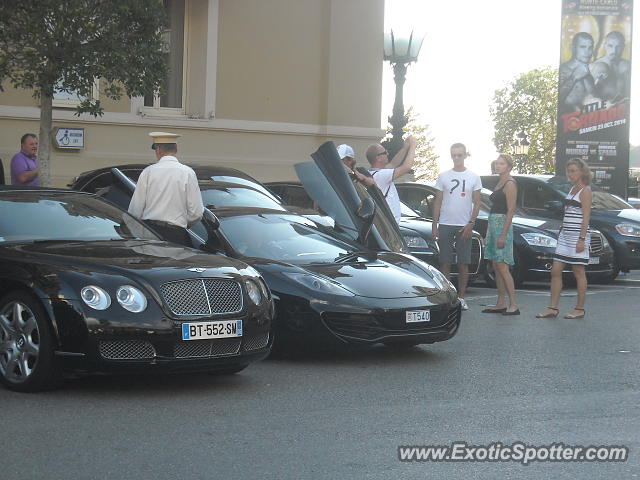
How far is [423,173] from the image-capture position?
124 m

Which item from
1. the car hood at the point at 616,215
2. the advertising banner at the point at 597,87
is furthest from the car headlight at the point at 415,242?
the advertising banner at the point at 597,87

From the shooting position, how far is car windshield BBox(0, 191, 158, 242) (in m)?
8.20

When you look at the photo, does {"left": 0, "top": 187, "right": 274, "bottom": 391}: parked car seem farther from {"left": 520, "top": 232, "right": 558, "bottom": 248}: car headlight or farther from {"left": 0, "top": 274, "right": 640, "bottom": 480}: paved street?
{"left": 520, "top": 232, "right": 558, "bottom": 248}: car headlight

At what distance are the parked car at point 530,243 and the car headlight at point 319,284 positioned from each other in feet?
25.7

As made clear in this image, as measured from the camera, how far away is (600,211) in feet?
60.2

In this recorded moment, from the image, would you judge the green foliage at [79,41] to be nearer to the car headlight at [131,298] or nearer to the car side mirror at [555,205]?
the car side mirror at [555,205]

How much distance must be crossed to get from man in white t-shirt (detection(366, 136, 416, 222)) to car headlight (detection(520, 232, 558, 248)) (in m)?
3.94

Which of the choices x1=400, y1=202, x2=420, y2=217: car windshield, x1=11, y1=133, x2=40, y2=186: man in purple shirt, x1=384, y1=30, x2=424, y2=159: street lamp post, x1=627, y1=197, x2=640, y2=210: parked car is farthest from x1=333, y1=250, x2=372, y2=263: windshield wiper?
x1=627, y1=197, x2=640, y2=210: parked car

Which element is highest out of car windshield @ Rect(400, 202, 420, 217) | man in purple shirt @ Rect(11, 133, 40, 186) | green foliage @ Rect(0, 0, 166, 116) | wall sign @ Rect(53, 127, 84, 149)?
green foliage @ Rect(0, 0, 166, 116)

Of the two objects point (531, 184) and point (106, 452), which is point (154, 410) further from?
point (531, 184)

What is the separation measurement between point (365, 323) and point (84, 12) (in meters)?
7.30

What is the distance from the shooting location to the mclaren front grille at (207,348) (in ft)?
24.2

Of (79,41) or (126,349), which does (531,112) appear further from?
(126,349)

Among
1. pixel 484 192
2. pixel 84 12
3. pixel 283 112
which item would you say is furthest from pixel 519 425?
pixel 283 112
